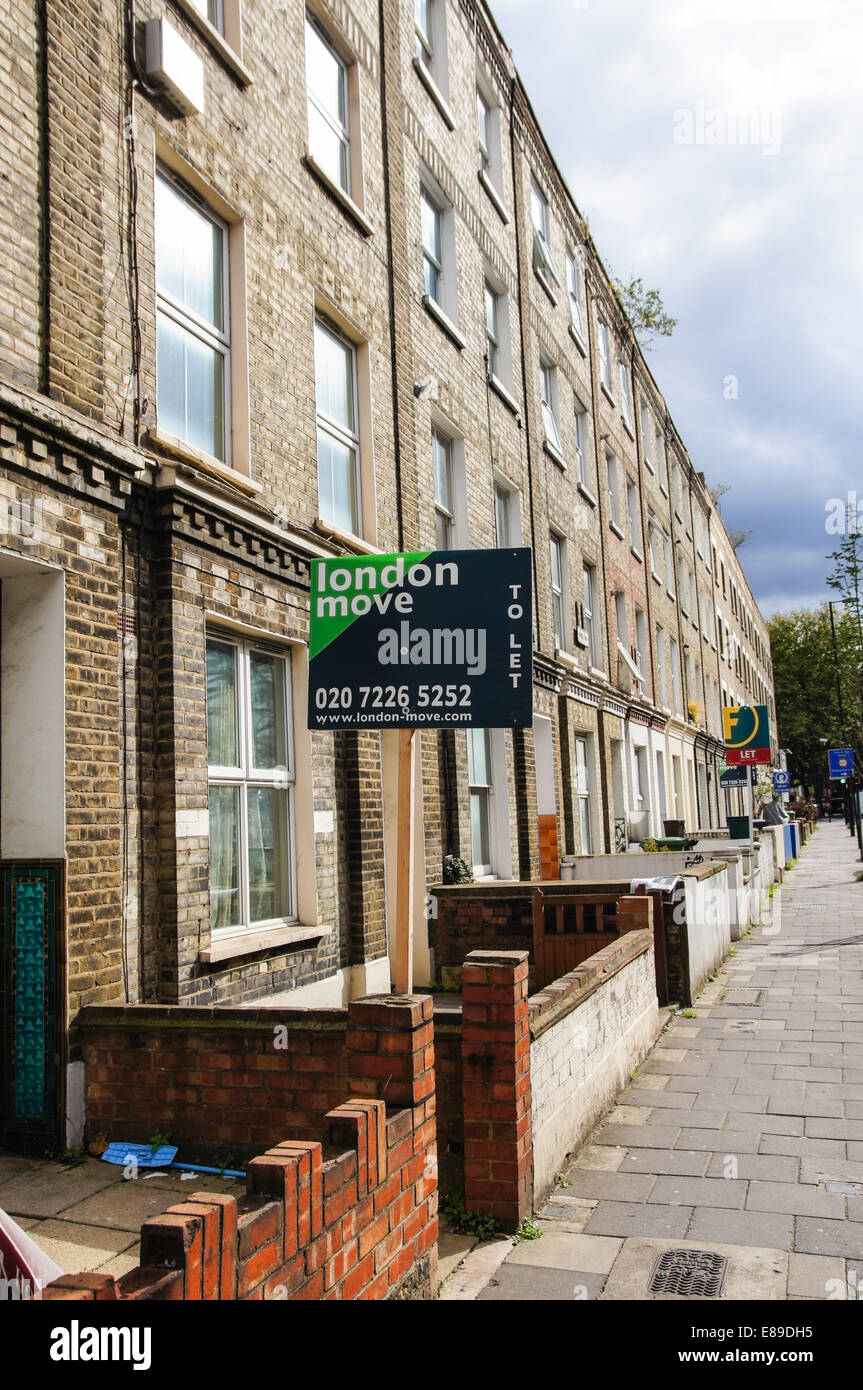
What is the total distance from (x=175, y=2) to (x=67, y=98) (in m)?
1.90

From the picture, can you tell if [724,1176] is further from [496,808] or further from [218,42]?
[496,808]

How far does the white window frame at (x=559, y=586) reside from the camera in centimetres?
1697

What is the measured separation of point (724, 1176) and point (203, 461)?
5.17 m

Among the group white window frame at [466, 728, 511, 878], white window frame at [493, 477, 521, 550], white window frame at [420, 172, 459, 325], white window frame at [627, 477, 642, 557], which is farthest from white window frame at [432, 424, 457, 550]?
white window frame at [627, 477, 642, 557]

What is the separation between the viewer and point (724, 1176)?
17.3 ft

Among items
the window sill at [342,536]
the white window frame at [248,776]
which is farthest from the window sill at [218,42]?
the white window frame at [248,776]

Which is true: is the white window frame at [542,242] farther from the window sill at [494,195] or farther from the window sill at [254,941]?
the window sill at [254,941]

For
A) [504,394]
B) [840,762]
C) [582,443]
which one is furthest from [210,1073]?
[840,762]

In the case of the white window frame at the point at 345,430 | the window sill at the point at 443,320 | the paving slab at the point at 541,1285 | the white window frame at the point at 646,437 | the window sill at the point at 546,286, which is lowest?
the paving slab at the point at 541,1285

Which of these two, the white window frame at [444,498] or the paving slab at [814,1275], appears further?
the white window frame at [444,498]

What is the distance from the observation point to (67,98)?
5980mm

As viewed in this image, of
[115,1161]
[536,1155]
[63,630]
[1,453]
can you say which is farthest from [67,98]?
[536,1155]

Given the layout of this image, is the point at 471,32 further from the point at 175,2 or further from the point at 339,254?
the point at 175,2

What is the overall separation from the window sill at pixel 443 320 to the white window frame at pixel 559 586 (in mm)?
4501
